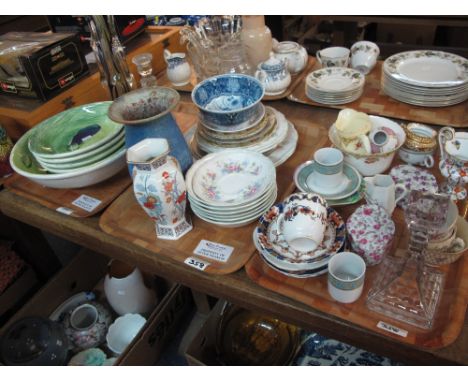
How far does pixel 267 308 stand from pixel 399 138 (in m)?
0.52

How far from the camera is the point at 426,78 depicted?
120 cm

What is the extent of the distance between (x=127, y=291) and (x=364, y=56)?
1.10 m

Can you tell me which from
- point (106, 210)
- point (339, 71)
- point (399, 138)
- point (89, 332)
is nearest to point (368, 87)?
point (339, 71)

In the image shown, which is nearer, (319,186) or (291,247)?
(291,247)

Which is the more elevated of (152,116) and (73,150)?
(152,116)

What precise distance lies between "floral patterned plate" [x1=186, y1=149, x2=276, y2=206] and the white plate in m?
0.55

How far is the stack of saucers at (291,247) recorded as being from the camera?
735 mm

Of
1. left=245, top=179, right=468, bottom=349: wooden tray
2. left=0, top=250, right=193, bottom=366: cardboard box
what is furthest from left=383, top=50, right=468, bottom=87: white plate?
left=0, top=250, right=193, bottom=366: cardboard box

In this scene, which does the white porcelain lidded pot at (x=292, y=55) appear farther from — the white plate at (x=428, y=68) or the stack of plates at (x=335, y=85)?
the white plate at (x=428, y=68)

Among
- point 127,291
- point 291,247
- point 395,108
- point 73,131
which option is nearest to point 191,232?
point 291,247

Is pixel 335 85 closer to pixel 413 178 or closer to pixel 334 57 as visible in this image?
pixel 334 57

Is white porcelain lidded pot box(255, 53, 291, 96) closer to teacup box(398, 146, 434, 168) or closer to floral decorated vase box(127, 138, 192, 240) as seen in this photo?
teacup box(398, 146, 434, 168)

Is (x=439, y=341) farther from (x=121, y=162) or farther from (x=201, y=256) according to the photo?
(x=121, y=162)

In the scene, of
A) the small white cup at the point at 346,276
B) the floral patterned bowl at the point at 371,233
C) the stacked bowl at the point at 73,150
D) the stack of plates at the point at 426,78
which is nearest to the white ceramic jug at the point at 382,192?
the floral patterned bowl at the point at 371,233
